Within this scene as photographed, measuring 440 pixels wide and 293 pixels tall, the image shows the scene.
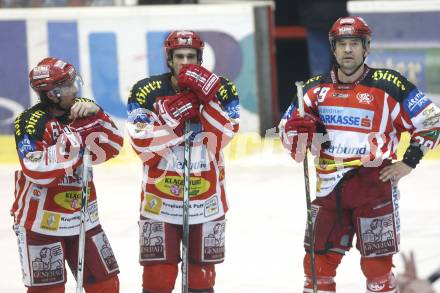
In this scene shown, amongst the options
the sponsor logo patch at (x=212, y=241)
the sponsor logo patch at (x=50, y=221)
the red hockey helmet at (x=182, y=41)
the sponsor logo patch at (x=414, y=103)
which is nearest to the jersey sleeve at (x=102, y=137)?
the sponsor logo patch at (x=50, y=221)

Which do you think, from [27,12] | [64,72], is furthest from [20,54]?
[64,72]

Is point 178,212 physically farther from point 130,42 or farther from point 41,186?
point 130,42

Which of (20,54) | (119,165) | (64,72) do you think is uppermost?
(64,72)

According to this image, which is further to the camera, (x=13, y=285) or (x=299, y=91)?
(x=13, y=285)

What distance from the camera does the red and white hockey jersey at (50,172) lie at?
5.80m

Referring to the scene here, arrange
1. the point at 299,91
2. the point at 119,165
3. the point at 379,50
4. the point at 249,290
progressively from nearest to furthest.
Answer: the point at 299,91
the point at 249,290
the point at 119,165
the point at 379,50

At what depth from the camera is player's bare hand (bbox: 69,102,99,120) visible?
573 centimetres

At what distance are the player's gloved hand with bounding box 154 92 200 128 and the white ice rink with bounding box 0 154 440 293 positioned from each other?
1.77 meters

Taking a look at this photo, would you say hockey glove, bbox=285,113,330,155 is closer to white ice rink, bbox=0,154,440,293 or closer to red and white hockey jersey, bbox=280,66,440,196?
red and white hockey jersey, bbox=280,66,440,196

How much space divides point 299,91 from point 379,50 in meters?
6.55

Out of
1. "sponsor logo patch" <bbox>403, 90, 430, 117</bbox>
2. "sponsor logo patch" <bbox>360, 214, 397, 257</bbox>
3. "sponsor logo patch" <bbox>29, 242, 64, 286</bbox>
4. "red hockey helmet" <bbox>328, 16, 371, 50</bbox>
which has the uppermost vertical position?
"red hockey helmet" <bbox>328, 16, 371, 50</bbox>

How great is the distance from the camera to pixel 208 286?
241 inches

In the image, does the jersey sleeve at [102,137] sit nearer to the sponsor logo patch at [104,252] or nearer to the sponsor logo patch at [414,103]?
the sponsor logo patch at [104,252]

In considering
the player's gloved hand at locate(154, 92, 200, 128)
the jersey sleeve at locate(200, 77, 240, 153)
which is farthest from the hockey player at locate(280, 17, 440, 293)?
the player's gloved hand at locate(154, 92, 200, 128)
